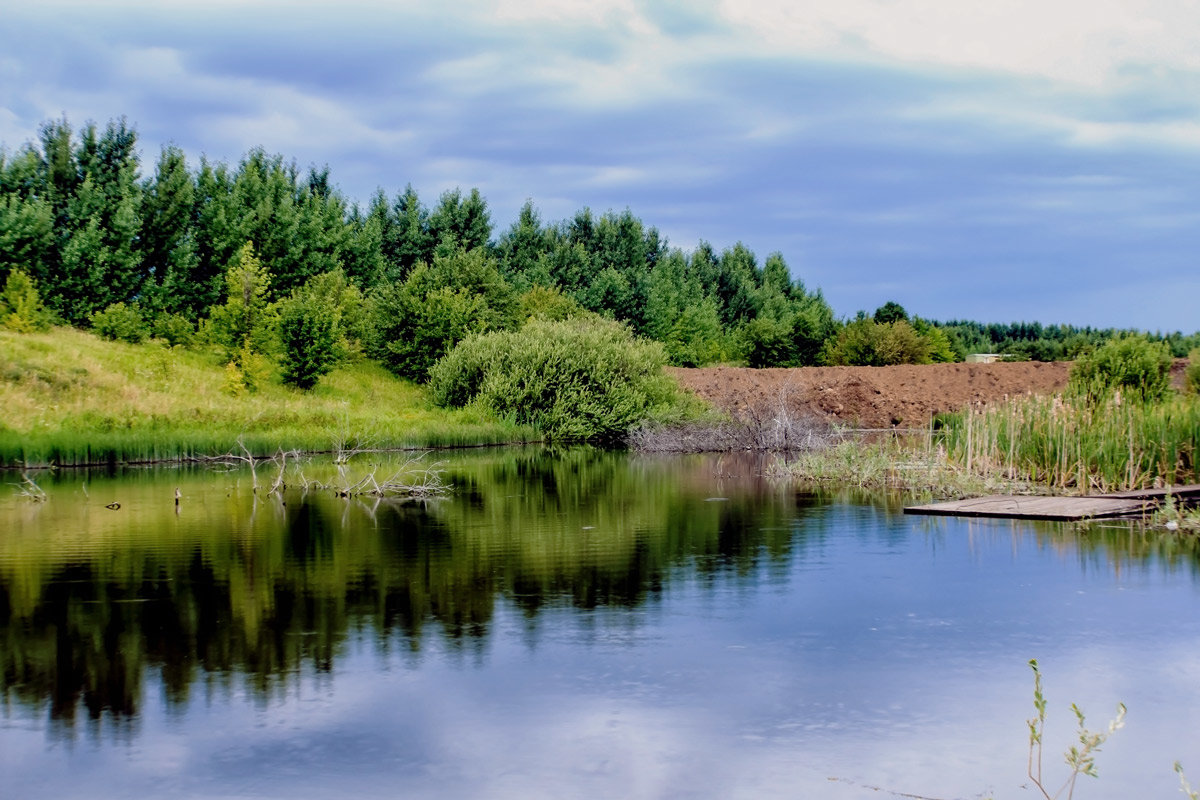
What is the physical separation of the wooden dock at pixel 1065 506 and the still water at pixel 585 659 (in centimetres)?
82

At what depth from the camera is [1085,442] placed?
70.5 feet

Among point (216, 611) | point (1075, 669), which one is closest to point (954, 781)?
A: point (1075, 669)

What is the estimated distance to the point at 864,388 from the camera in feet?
161

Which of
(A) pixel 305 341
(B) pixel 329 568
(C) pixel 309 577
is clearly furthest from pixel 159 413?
(C) pixel 309 577

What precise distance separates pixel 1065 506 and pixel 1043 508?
0.42 meters

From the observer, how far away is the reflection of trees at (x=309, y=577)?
9.35m

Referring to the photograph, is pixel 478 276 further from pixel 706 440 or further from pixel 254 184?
pixel 706 440

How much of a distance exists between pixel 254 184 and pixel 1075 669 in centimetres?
5779

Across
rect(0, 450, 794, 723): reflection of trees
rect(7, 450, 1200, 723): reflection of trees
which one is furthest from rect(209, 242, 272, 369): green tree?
rect(0, 450, 794, 723): reflection of trees

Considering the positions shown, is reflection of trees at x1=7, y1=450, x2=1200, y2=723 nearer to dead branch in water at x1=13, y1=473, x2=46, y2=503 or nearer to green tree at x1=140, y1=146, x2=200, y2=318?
dead branch in water at x1=13, y1=473, x2=46, y2=503

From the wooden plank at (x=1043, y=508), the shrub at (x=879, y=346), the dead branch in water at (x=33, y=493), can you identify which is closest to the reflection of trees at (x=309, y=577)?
the wooden plank at (x=1043, y=508)

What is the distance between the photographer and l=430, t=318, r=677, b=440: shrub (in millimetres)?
41844

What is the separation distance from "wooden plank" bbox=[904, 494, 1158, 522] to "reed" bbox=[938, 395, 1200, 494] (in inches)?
63.9

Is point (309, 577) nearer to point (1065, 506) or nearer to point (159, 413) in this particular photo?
point (1065, 506)
